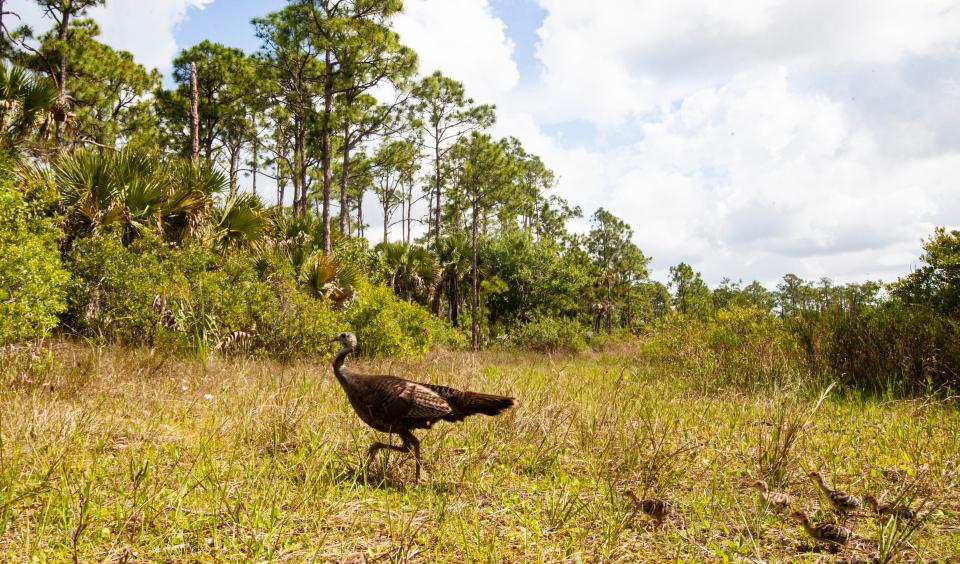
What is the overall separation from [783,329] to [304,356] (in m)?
9.90

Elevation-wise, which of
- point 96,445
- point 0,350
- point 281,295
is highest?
point 281,295

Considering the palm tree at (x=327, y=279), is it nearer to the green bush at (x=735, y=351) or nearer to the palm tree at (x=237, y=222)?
the palm tree at (x=237, y=222)

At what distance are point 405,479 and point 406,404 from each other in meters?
0.74

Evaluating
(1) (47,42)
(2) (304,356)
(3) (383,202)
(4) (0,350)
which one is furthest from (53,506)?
(3) (383,202)

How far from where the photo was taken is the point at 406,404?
11.8 ft

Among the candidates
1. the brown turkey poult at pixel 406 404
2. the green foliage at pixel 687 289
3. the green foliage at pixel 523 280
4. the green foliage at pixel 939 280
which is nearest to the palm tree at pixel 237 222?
the brown turkey poult at pixel 406 404

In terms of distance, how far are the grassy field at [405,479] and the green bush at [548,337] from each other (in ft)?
65.8

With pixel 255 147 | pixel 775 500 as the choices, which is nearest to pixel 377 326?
pixel 775 500

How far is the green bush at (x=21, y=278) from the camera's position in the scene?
19.9 ft

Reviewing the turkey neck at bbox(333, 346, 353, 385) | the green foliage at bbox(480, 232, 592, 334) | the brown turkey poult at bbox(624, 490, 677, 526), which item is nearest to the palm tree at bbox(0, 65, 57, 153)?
the turkey neck at bbox(333, 346, 353, 385)

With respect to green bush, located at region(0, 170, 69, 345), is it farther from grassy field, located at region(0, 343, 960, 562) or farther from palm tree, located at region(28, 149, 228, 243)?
palm tree, located at region(28, 149, 228, 243)

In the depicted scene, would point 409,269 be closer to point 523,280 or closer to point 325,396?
point 523,280

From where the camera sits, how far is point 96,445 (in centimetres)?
374

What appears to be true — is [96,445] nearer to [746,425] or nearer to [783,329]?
[746,425]
